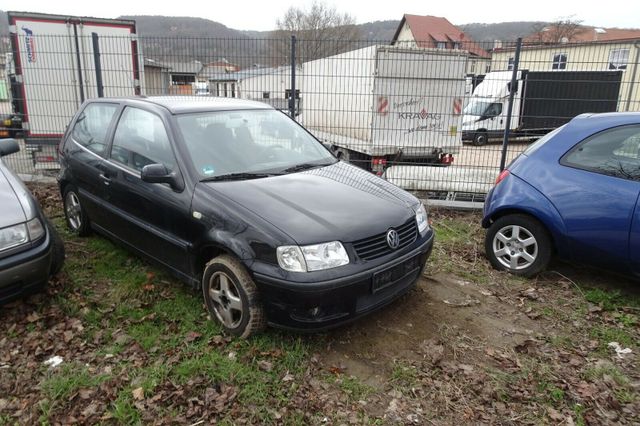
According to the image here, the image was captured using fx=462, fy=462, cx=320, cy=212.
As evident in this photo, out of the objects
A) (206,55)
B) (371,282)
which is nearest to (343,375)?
(371,282)

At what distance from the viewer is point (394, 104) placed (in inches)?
350

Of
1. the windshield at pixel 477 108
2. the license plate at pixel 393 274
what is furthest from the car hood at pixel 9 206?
the windshield at pixel 477 108

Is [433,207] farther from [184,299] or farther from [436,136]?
[184,299]

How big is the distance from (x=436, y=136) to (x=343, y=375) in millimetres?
7020

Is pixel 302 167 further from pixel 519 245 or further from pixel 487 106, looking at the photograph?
pixel 487 106

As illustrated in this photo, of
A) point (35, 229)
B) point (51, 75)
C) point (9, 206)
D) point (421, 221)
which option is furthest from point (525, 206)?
point (51, 75)

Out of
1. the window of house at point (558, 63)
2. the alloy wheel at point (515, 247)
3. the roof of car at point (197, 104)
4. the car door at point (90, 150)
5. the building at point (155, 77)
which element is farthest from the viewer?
the building at point (155, 77)

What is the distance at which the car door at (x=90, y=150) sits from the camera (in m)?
4.57

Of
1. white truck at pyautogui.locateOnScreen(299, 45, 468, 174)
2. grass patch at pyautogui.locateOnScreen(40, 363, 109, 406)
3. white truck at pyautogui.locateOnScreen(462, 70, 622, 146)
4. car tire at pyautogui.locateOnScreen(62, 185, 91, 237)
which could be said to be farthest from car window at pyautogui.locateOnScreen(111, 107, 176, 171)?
white truck at pyautogui.locateOnScreen(462, 70, 622, 146)

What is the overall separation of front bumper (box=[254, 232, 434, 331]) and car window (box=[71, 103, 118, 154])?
263cm

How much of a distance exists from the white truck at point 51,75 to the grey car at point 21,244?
518 centimetres

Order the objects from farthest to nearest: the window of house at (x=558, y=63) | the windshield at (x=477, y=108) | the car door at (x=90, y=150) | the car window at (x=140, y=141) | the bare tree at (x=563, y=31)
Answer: the bare tree at (x=563, y=31), the windshield at (x=477, y=108), the window of house at (x=558, y=63), the car door at (x=90, y=150), the car window at (x=140, y=141)

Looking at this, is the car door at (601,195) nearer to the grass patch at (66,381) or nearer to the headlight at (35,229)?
the grass patch at (66,381)

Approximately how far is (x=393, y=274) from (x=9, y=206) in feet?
9.75
